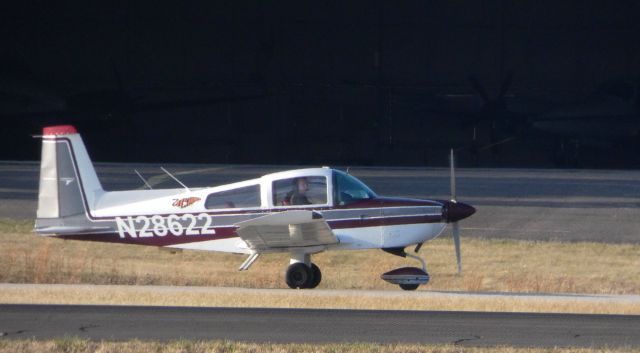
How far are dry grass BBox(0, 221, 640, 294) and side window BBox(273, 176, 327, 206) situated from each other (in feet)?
5.27

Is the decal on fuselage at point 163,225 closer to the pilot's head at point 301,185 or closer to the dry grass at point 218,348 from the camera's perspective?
the pilot's head at point 301,185

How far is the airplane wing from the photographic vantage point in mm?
15227

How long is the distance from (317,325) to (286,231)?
5130mm

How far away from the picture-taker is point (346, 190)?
52.6 feet

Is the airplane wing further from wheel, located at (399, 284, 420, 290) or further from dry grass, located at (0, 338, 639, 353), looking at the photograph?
dry grass, located at (0, 338, 639, 353)

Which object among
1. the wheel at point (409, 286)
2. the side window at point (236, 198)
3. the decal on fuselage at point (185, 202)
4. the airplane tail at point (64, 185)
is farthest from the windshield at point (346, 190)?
the airplane tail at point (64, 185)

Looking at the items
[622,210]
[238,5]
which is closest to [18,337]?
[622,210]

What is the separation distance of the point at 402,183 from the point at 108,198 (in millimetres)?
15026

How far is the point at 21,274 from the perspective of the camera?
17.3m

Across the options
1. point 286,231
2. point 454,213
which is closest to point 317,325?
point 286,231

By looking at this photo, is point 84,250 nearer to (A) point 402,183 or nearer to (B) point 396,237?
(B) point 396,237

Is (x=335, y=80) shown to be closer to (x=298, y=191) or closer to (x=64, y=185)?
(x=64, y=185)

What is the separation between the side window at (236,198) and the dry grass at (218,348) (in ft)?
21.7

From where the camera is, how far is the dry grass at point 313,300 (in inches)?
520
